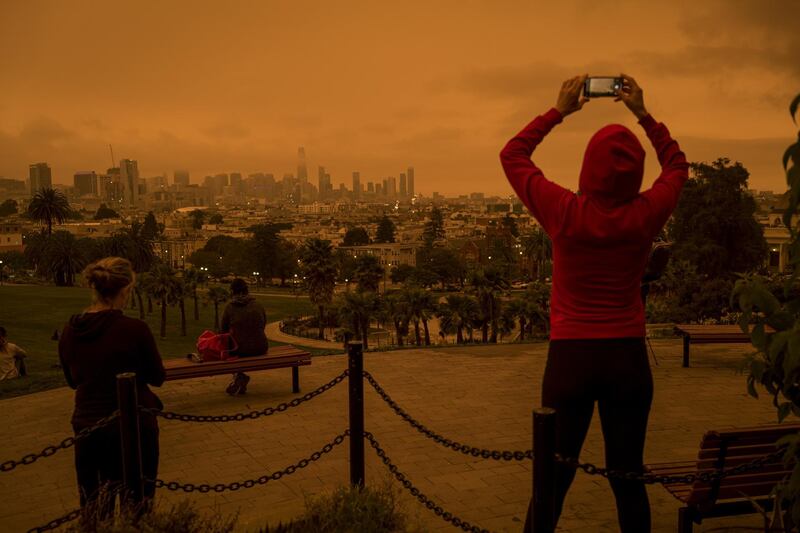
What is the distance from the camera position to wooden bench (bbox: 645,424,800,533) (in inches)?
154

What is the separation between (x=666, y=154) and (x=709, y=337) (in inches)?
268

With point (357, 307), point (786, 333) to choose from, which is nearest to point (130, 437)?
point (786, 333)

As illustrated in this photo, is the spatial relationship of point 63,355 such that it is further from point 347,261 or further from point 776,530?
point 347,261

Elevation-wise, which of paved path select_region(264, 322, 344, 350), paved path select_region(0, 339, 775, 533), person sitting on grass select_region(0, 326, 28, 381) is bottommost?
paved path select_region(264, 322, 344, 350)

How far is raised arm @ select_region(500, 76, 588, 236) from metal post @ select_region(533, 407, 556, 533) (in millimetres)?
808

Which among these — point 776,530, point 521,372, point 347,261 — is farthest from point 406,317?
point 347,261

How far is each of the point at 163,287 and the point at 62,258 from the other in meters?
31.0

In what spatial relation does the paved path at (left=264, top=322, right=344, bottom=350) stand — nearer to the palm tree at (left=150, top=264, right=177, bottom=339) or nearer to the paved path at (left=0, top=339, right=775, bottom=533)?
the palm tree at (left=150, top=264, right=177, bottom=339)

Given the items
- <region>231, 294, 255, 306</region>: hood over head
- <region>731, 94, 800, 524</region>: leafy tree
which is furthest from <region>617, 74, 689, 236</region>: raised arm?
<region>231, 294, 255, 306</region>: hood over head

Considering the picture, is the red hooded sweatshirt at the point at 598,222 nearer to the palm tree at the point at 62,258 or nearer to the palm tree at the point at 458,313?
the palm tree at the point at 458,313

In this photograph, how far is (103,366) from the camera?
387 cm

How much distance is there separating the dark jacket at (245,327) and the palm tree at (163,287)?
45826mm

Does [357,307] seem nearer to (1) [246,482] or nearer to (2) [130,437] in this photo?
(1) [246,482]

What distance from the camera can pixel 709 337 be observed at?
9.34 m
